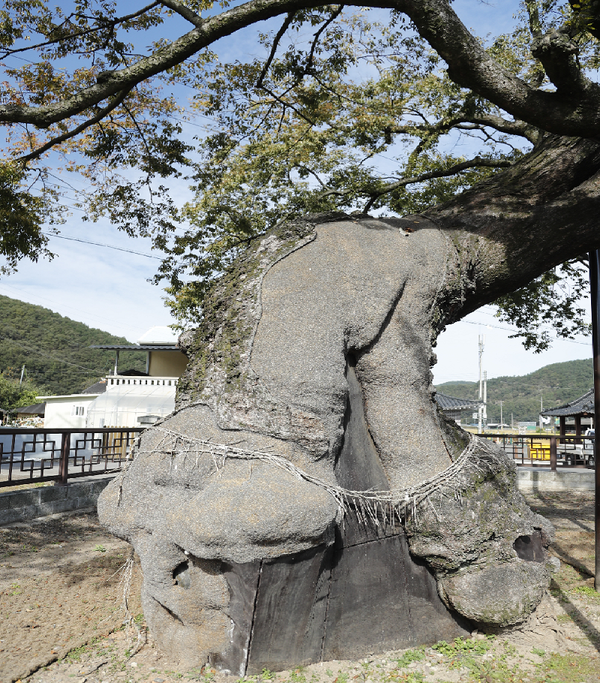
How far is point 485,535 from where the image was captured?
159 inches

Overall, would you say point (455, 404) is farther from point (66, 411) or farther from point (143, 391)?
point (66, 411)

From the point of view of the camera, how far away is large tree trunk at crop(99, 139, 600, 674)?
135 inches

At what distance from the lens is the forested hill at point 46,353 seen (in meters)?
50.6

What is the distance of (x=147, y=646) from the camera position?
3902 millimetres

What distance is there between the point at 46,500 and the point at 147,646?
577 centimetres

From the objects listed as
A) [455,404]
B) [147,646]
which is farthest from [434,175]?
[455,404]

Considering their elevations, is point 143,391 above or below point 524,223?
below

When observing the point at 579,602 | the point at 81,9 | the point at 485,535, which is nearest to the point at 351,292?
the point at 485,535

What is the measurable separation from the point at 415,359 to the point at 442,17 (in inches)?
101

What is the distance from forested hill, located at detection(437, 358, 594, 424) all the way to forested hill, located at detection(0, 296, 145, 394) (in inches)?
2090

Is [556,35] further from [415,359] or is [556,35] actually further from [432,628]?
[432,628]

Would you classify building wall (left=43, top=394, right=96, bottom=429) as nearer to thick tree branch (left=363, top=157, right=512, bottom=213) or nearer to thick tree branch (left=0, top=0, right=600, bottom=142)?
thick tree branch (left=363, top=157, right=512, bottom=213)

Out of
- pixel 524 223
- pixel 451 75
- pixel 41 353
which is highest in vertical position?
pixel 41 353

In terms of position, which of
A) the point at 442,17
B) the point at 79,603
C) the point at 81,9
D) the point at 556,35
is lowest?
the point at 79,603
